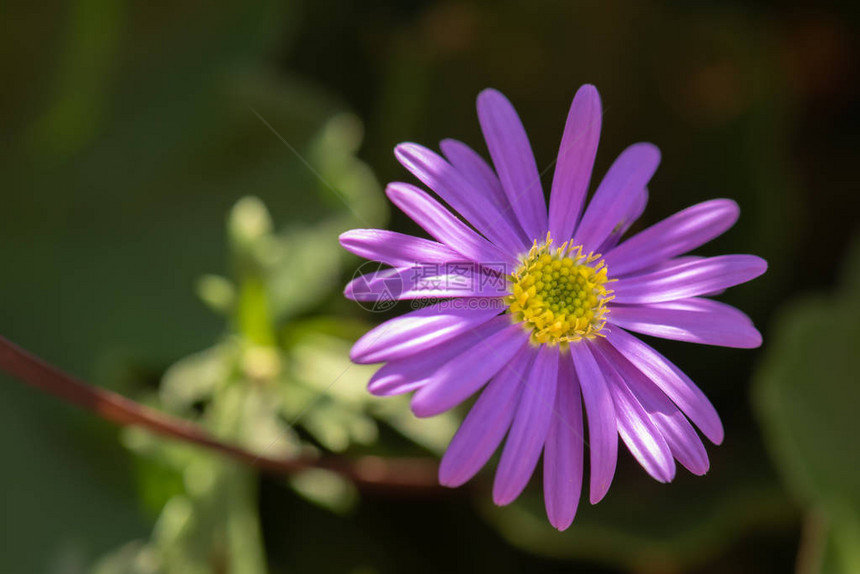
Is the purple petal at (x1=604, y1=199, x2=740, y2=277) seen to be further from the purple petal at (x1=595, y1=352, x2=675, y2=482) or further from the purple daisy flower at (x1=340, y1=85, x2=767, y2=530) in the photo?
the purple petal at (x1=595, y1=352, x2=675, y2=482)

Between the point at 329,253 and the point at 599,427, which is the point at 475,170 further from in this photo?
the point at 329,253

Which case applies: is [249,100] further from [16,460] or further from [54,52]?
[16,460]

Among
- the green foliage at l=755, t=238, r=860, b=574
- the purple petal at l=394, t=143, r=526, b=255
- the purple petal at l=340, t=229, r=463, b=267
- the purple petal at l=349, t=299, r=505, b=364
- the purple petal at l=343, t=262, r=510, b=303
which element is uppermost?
the purple petal at l=394, t=143, r=526, b=255

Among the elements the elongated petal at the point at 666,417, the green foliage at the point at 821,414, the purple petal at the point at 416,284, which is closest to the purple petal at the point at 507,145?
the purple petal at the point at 416,284

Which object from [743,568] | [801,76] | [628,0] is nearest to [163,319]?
[628,0]

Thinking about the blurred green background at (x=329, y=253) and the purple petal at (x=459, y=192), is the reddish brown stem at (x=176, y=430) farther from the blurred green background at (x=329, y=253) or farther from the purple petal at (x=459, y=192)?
the purple petal at (x=459, y=192)

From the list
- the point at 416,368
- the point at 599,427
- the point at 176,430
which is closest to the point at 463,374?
the point at 416,368

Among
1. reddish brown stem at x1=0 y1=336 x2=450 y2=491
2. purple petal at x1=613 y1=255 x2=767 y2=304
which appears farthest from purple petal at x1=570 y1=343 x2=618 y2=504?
reddish brown stem at x1=0 y1=336 x2=450 y2=491
